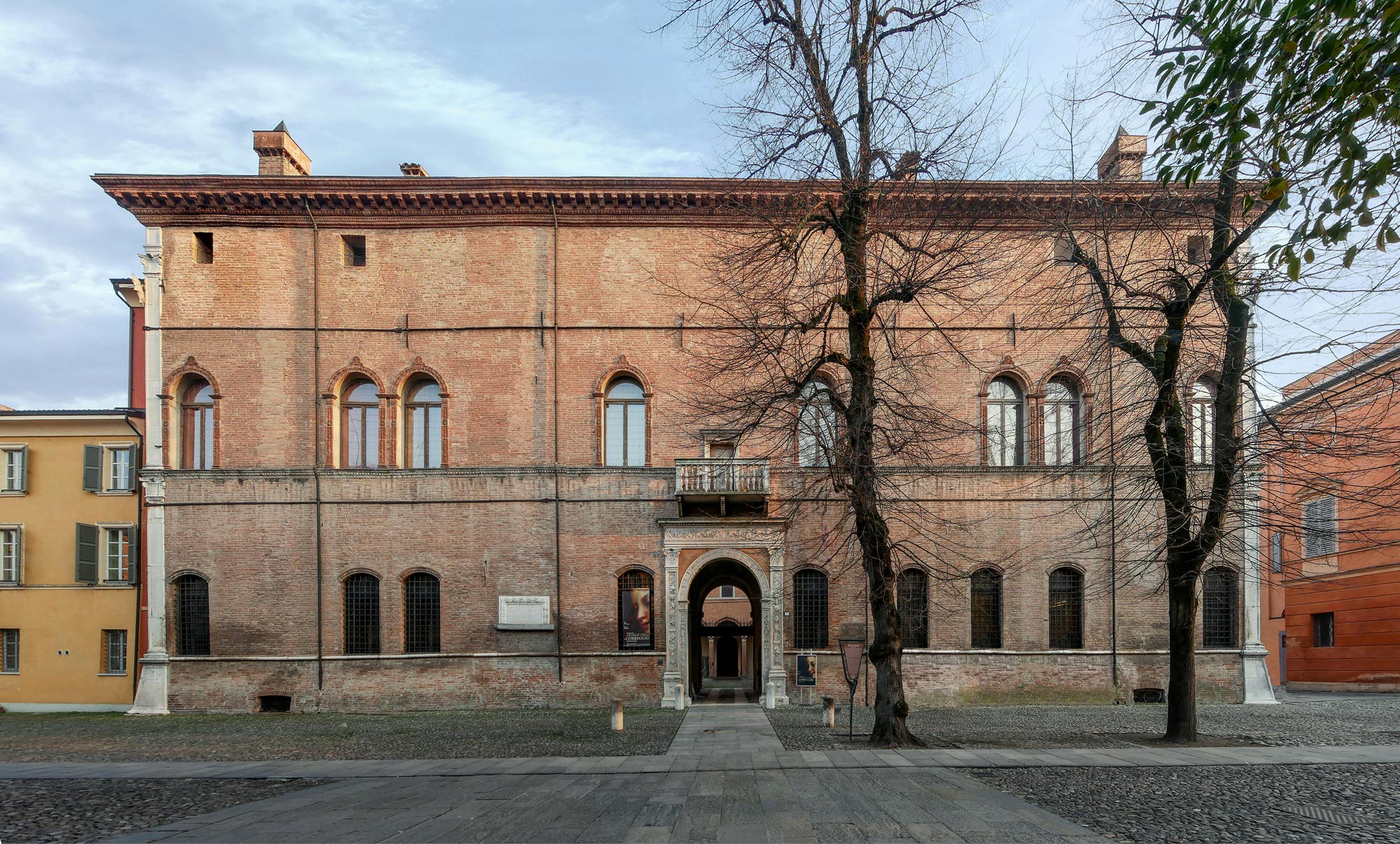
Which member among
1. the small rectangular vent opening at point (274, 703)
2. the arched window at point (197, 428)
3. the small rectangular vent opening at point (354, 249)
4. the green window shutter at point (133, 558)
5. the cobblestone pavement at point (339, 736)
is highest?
the small rectangular vent opening at point (354, 249)

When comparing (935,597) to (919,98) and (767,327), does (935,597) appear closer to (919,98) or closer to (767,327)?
(767,327)

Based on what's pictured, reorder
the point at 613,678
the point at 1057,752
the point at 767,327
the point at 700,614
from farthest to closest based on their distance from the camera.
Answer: the point at 700,614, the point at 613,678, the point at 767,327, the point at 1057,752

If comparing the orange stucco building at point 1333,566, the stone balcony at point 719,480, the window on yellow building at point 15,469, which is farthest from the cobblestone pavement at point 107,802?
the window on yellow building at point 15,469

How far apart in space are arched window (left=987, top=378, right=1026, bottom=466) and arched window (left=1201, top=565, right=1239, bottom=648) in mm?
5691

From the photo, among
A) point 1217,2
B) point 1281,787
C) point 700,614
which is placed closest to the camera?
point 1217,2

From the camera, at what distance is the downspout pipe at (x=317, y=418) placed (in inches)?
915

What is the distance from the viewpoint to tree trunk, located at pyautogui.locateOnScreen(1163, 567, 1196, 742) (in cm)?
1461

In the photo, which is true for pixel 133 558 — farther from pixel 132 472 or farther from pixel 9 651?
pixel 9 651

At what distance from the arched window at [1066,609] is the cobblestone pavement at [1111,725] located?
190 cm

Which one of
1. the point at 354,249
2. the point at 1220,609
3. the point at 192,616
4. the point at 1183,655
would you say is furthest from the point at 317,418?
the point at 1220,609

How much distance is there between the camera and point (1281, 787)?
35.3 feet

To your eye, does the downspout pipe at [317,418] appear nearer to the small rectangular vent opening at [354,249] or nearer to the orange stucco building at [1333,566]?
the small rectangular vent opening at [354,249]

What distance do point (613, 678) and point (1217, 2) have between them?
67.0ft

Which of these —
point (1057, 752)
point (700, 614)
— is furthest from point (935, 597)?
point (1057, 752)
